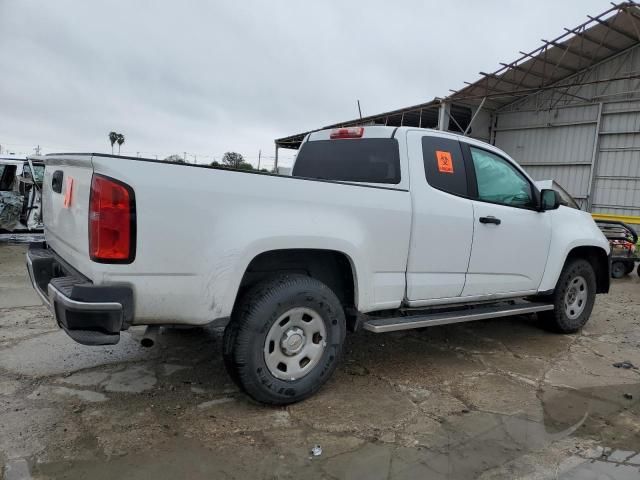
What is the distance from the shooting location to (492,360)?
4.59 metres

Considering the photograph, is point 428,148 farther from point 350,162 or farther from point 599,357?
point 599,357

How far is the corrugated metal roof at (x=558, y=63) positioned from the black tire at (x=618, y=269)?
6824mm

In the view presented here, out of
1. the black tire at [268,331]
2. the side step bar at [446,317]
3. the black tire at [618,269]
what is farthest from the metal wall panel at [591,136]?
the black tire at [268,331]

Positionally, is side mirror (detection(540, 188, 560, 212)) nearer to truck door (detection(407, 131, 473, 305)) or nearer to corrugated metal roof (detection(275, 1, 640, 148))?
truck door (detection(407, 131, 473, 305))

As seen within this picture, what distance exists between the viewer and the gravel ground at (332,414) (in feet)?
8.85

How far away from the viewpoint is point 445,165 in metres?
4.08

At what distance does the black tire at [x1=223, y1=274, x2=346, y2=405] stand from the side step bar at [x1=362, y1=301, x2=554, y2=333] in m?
0.32

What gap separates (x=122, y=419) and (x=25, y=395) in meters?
0.80

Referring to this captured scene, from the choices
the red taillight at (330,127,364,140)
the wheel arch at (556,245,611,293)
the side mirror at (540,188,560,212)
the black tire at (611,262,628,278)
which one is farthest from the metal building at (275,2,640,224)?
the red taillight at (330,127,364,140)

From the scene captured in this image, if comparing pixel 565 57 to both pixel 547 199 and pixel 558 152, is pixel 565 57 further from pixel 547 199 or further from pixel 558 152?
pixel 547 199

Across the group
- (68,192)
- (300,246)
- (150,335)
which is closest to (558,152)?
(300,246)

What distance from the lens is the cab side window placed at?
4.37 metres

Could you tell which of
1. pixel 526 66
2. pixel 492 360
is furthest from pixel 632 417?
pixel 526 66

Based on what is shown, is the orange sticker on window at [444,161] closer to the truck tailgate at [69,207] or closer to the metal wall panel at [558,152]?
the truck tailgate at [69,207]
